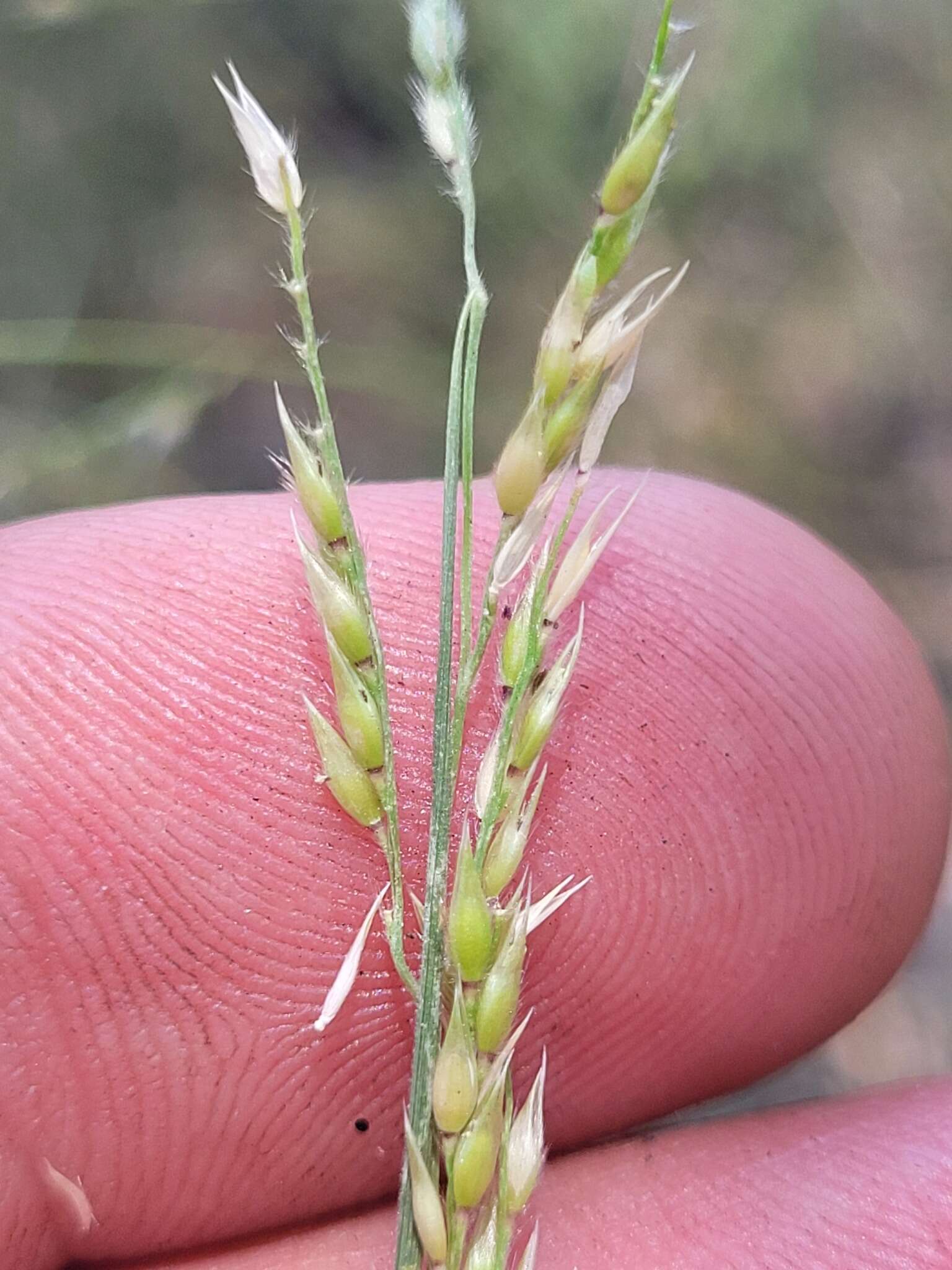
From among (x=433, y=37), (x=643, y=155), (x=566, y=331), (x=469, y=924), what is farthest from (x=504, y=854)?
(x=433, y=37)

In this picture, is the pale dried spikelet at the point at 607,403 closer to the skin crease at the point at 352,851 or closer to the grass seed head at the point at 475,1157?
the skin crease at the point at 352,851

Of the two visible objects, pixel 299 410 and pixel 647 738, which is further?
pixel 299 410

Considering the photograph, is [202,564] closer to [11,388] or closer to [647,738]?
[647,738]

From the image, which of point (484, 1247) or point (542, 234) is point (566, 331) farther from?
point (542, 234)

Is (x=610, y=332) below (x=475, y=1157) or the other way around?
the other way around

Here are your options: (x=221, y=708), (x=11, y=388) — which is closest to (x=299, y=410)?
(x=11, y=388)

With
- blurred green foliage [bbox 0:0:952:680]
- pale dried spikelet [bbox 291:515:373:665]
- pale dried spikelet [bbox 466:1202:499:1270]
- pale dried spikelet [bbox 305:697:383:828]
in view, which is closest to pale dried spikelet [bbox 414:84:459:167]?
pale dried spikelet [bbox 291:515:373:665]

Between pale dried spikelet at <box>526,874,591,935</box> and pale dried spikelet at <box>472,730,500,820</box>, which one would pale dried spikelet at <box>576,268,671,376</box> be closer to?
pale dried spikelet at <box>472,730,500,820</box>
